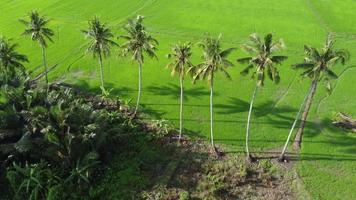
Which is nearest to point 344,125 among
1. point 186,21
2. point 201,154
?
point 201,154

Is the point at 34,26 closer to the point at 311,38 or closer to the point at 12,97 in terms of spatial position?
the point at 12,97

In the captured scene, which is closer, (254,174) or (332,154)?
(254,174)

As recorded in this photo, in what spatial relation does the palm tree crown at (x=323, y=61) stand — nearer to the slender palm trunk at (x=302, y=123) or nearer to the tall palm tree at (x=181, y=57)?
the slender palm trunk at (x=302, y=123)

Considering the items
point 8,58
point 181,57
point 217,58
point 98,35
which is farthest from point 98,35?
point 217,58

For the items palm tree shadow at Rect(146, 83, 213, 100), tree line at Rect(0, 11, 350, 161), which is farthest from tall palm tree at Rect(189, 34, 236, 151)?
palm tree shadow at Rect(146, 83, 213, 100)

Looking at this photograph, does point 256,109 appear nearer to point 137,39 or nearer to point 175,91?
point 175,91

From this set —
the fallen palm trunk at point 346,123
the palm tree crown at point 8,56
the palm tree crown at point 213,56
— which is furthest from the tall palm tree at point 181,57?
the palm tree crown at point 8,56

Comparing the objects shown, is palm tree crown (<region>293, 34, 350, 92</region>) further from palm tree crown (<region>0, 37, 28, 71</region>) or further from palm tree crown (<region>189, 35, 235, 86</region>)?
palm tree crown (<region>0, 37, 28, 71</region>)
